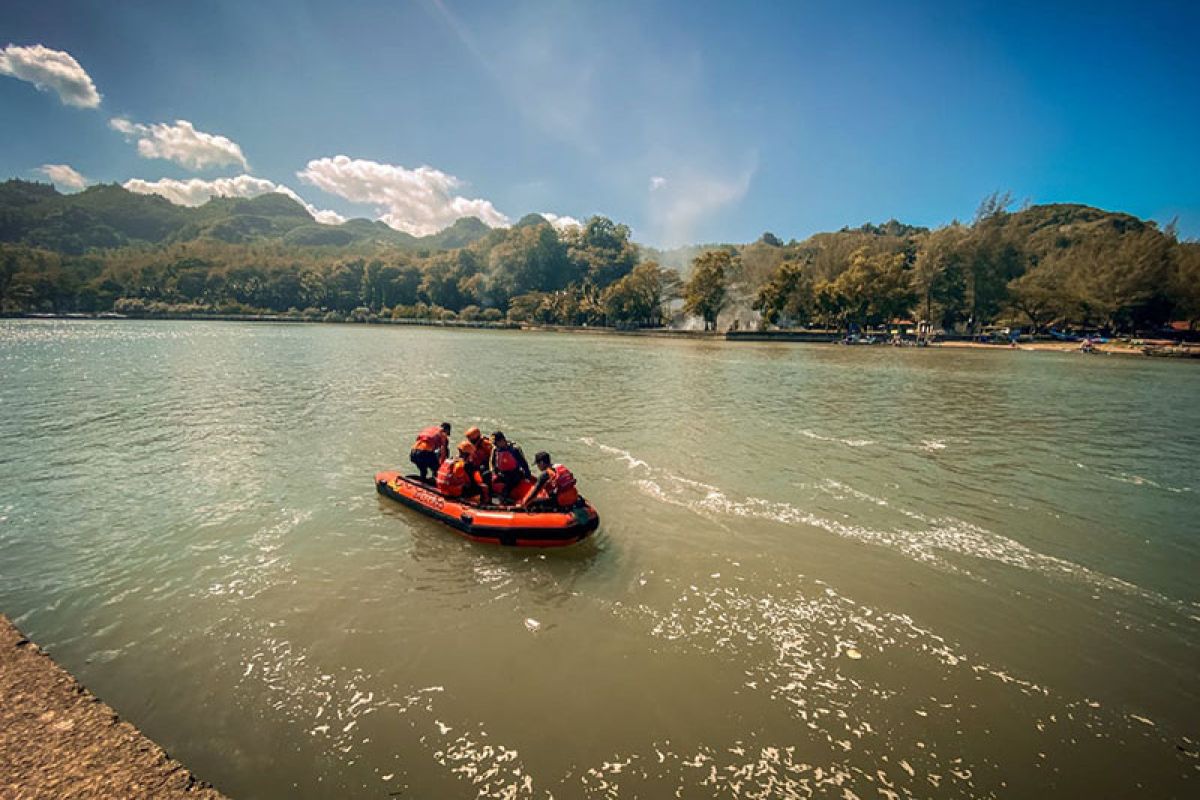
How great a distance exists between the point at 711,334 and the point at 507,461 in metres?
93.6

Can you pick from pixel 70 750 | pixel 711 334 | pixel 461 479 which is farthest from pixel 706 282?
pixel 70 750

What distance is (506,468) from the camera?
1256 centimetres

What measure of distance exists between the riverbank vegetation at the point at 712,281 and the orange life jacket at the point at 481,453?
89.4 m

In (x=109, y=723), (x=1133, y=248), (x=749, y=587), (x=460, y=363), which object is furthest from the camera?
(x=1133, y=248)

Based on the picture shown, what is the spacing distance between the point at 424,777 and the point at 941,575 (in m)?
10.1

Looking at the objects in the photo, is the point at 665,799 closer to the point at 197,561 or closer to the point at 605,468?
the point at 197,561

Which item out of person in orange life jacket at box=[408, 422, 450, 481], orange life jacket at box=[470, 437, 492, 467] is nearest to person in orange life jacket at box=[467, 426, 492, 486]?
orange life jacket at box=[470, 437, 492, 467]

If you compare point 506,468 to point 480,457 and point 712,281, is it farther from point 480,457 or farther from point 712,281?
point 712,281

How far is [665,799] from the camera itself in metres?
5.72

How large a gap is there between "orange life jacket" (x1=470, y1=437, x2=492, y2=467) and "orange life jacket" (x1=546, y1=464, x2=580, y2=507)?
90.2 inches

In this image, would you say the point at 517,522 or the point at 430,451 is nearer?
the point at 517,522

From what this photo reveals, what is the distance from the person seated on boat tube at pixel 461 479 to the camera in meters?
12.5

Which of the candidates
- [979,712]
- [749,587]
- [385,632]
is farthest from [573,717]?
[979,712]

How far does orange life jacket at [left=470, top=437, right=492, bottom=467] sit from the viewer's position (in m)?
12.9
